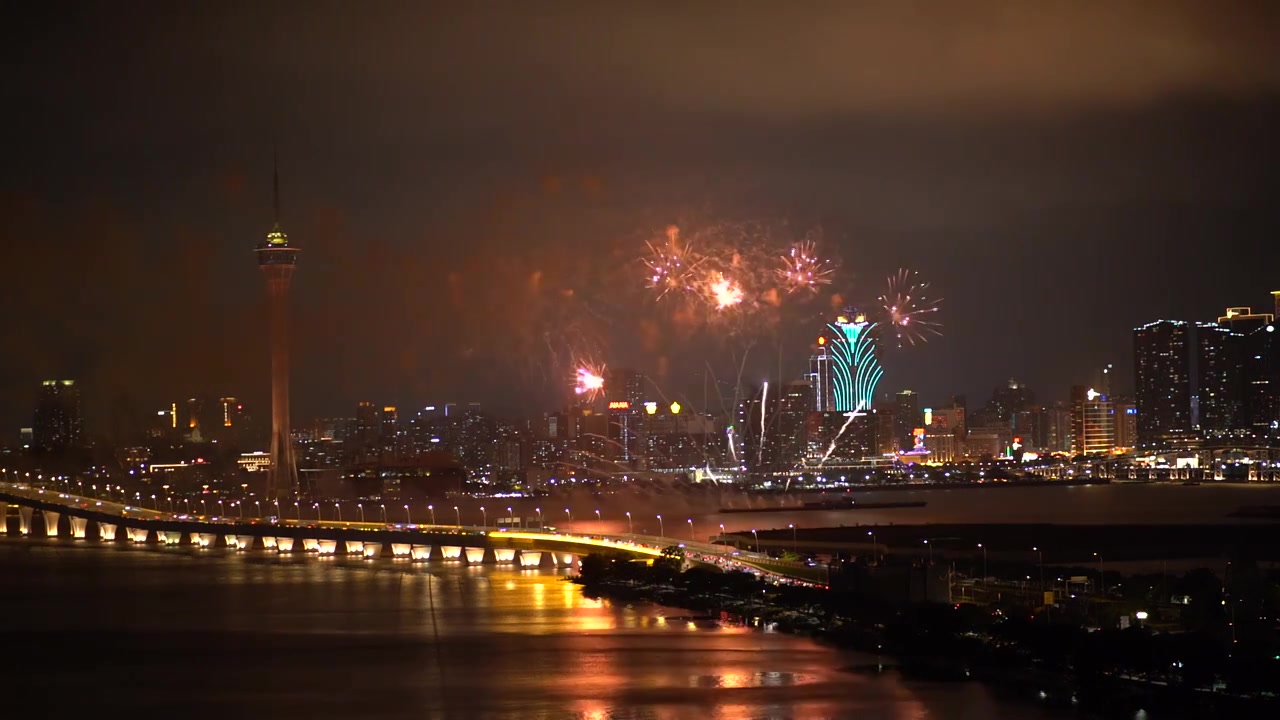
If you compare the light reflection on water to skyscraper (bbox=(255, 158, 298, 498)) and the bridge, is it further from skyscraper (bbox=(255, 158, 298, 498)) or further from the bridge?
skyscraper (bbox=(255, 158, 298, 498))

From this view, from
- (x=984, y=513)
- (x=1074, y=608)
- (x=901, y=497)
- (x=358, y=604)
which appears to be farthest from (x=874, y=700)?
(x=901, y=497)

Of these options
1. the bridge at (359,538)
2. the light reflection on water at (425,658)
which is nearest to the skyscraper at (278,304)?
the bridge at (359,538)

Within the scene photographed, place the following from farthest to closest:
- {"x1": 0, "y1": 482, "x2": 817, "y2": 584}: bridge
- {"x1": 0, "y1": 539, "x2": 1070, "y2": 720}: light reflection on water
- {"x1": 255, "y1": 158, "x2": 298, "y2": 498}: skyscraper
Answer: {"x1": 255, "y1": 158, "x2": 298, "y2": 498}: skyscraper < {"x1": 0, "y1": 482, "x2": 817, "y2": 584}: bridge < {"x1": 0, "y1": 539, "x2": 1070, "y2": 720}: light reflection on water

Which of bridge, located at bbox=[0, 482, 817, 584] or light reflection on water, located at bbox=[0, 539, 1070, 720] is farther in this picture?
bridge, located at bbox=[0, 482, 817, 584]

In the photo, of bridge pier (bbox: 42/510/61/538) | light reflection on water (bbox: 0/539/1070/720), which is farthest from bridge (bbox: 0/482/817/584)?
light reflection on water (bbox: 0/539/1070/720)

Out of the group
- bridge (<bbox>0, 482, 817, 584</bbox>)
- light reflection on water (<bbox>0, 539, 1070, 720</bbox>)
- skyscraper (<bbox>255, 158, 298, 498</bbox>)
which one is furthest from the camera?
skyscraper (<bbox>255, 158, 298, 498</bbox>)

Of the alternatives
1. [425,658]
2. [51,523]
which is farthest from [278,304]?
[425,658]
